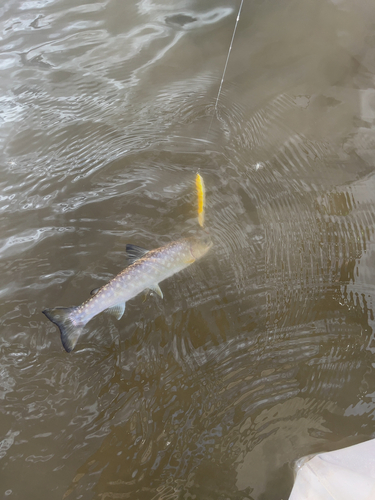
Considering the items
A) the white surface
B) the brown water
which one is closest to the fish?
the brown water

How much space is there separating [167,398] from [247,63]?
3482 millimetres

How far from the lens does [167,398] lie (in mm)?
2453

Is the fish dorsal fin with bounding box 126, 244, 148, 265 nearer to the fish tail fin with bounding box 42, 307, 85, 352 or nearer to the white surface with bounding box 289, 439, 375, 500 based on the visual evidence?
the fish tail fin with bounding box 42, 307, 85, 352

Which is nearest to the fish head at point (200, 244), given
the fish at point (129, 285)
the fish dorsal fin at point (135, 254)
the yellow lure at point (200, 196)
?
the fish at point (129, 285)

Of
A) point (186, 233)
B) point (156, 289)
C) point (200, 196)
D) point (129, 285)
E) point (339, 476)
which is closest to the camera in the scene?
point (339, 476)

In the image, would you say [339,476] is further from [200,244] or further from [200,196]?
[200,196]

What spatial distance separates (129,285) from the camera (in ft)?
7.99

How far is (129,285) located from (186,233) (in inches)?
29.2

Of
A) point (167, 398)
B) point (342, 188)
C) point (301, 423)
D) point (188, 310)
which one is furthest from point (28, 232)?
point (342, 188)

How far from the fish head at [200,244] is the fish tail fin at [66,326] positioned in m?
0.97

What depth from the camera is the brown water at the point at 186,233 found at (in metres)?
2.35

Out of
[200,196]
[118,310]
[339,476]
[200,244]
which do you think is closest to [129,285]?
[118,310]

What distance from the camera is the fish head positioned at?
9.00 feet

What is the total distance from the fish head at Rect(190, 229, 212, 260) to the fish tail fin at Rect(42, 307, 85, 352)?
970mm
